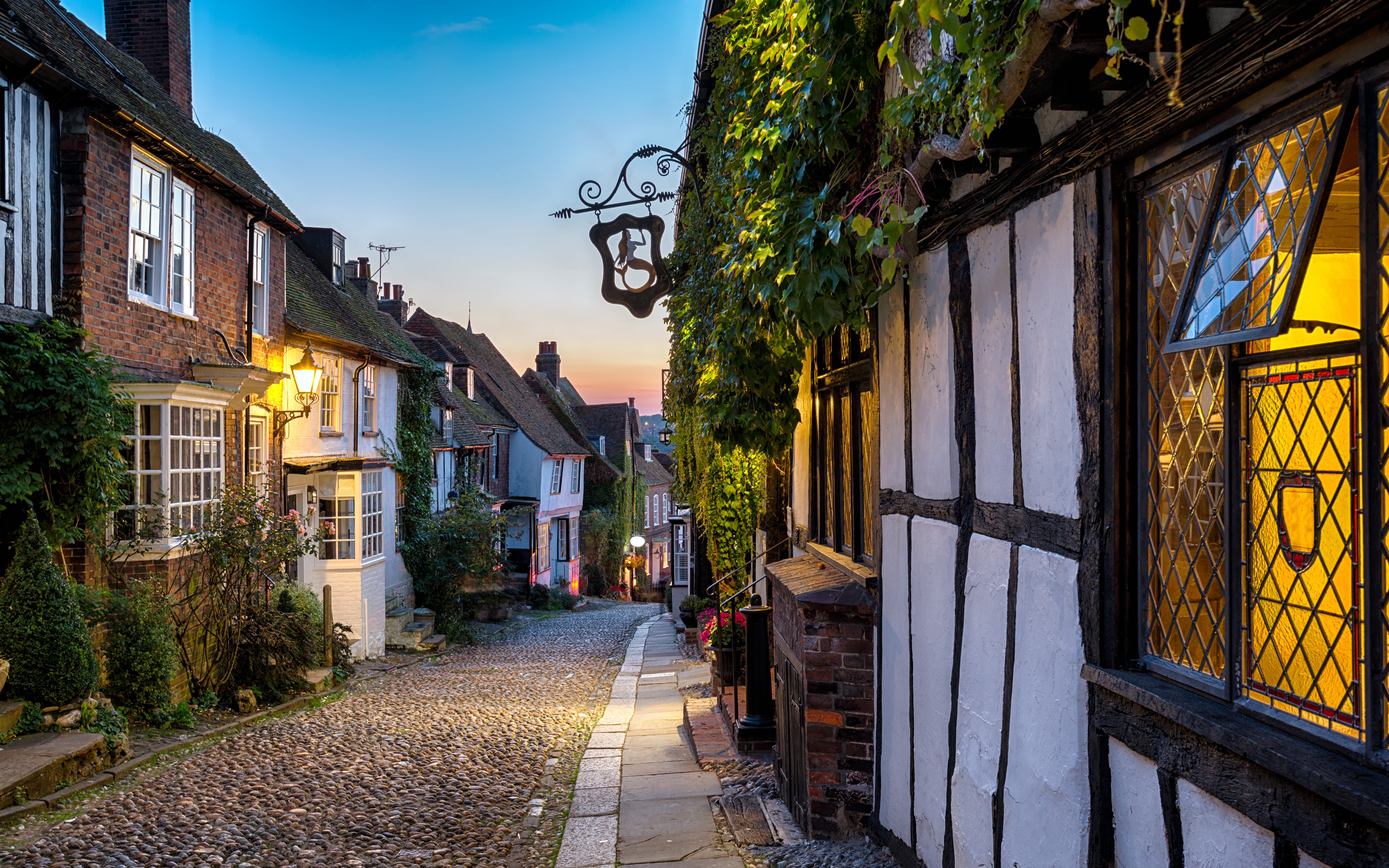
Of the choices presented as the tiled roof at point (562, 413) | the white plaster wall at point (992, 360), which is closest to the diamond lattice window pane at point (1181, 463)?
the white plaster wall at point (992, 360)

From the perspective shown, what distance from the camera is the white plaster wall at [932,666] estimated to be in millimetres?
4262

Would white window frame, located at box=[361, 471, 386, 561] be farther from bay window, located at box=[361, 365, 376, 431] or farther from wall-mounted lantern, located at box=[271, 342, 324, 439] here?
wall-mounted lantern, located at box=[271, 342, 324, 439]

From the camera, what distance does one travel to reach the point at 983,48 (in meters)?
2.82

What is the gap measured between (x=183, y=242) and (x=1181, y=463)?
39.1 ft

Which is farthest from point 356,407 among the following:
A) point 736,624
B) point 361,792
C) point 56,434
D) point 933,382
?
point 933,382

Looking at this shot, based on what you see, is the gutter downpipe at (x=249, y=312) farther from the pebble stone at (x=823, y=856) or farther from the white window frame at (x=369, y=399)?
the pebble stone at (x=823, y=856)

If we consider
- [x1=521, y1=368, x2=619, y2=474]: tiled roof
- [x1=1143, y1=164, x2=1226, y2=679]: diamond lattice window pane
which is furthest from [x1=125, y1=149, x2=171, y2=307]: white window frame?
[x1=521, y1=368, x2=619, y2=474]: tiled roof

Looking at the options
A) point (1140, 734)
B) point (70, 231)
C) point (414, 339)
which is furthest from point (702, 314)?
point (414, 339)

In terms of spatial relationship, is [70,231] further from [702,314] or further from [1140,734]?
[1140,734]

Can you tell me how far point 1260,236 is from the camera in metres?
2.29

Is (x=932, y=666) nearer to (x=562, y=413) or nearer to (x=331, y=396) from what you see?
(x=331, y=396)

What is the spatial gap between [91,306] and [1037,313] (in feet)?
31.5

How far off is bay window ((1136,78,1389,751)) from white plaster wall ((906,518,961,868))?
1.56 meters

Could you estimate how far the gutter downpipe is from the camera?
13008mm
